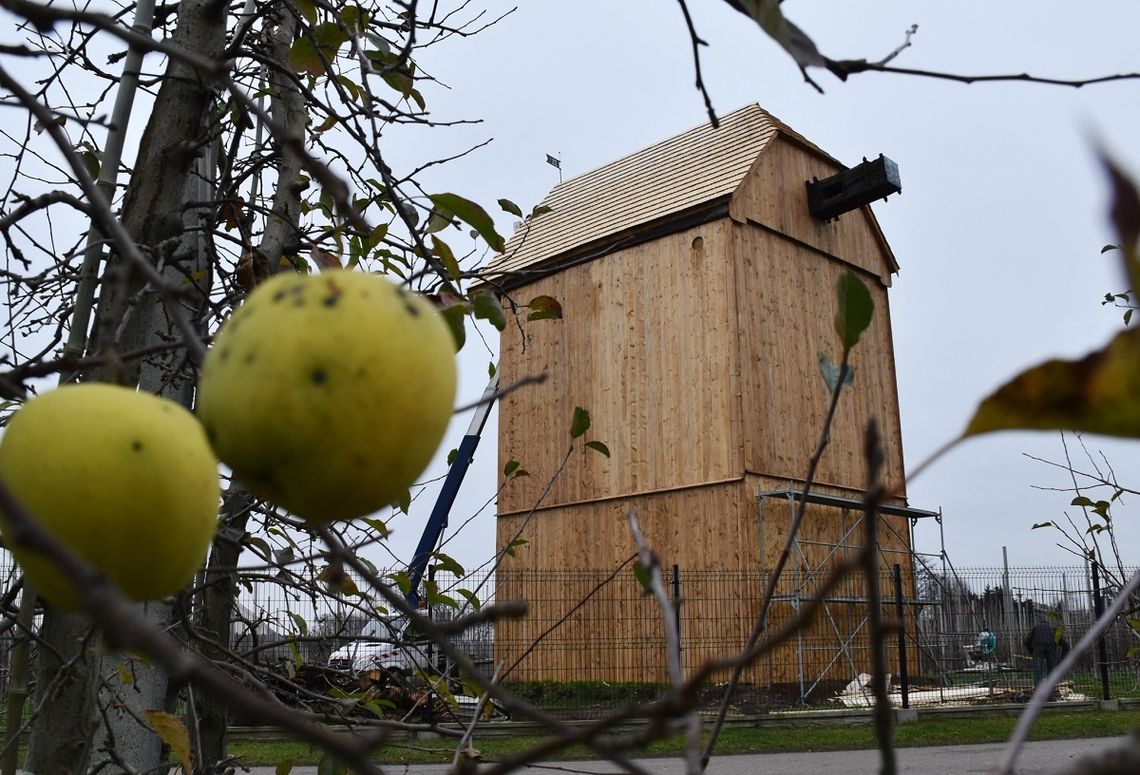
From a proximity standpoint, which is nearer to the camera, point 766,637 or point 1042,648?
point 766,637

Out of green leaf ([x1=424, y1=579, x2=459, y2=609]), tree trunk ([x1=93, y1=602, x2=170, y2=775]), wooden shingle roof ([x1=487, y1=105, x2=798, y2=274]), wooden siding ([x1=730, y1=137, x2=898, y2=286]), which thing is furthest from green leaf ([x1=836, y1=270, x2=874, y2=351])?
wooden siding ([x1=730, y1=137, x2=898, y2=286])

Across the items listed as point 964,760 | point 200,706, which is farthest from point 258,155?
point 964,760

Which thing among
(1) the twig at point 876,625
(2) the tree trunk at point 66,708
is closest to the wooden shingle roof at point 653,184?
(2) the tree trunk at point 66,708

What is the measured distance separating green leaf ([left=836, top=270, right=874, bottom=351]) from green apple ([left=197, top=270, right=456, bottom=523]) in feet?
1.18

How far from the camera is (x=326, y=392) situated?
22.3 inches

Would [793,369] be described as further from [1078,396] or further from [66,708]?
[1078,396]

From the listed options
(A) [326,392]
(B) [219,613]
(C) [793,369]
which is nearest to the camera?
(A) [326,392]

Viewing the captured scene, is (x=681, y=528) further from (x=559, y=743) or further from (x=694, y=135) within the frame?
(x=559, y=743)

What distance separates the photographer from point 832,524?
46.9 feet

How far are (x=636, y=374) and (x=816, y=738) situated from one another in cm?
611

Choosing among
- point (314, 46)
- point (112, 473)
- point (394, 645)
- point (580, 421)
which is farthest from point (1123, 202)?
point (394, 645)

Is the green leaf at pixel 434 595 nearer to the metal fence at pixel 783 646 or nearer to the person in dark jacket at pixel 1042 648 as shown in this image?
the metal fence at pixel 783 646

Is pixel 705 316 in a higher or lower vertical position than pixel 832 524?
higher

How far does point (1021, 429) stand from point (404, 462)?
1.16 feet
